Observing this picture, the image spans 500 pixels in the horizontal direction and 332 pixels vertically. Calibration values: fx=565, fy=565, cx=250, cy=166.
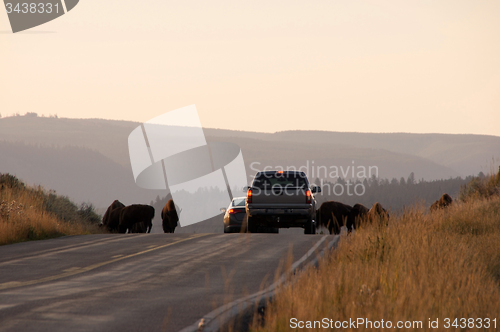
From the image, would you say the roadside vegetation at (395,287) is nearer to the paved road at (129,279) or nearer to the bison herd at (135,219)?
the paved road at (129,279)

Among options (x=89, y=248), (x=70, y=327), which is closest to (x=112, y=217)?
(x=89, y=248)

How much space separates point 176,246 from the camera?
49.7 feet

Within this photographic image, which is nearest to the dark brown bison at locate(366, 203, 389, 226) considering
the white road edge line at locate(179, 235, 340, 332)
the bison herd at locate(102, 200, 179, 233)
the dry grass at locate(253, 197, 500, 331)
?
the dry grass at locate(253, 197, 500, 331)

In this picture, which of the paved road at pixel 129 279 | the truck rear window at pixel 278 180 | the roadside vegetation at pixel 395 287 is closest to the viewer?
the roadside vegetation at pixel 395 287

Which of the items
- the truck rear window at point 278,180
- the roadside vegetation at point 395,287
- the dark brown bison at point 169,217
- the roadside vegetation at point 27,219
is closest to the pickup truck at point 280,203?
→ the truck rear window at point 278,180

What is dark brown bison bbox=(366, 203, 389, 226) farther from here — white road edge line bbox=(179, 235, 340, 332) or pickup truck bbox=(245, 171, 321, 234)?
white road edge line bbox=(179, 235, 340, 332)

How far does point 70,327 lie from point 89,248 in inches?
338

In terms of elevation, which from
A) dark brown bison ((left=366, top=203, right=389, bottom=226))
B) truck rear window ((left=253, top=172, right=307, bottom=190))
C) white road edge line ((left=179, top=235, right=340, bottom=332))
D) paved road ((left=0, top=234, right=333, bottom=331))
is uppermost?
truck rear window ((left=253, top=172, right=307, bottom=190))

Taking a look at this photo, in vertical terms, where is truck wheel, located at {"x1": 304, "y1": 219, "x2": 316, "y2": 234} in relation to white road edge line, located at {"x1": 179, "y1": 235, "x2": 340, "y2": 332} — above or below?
above

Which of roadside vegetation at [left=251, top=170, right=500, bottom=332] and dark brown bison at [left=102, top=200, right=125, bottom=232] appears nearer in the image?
roadside vegetation at [left=251, top=170, right=500, bottom=332]

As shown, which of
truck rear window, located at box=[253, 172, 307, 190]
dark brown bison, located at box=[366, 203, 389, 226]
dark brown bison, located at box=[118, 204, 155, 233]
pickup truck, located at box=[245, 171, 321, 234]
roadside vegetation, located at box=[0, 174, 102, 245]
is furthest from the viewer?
dark brown bison, located at box=[118, 204, 155, 233]

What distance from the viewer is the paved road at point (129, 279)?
7.07m

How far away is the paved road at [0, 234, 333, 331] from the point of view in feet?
23.2

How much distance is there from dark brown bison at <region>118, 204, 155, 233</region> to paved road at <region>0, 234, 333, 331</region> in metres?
14.4
